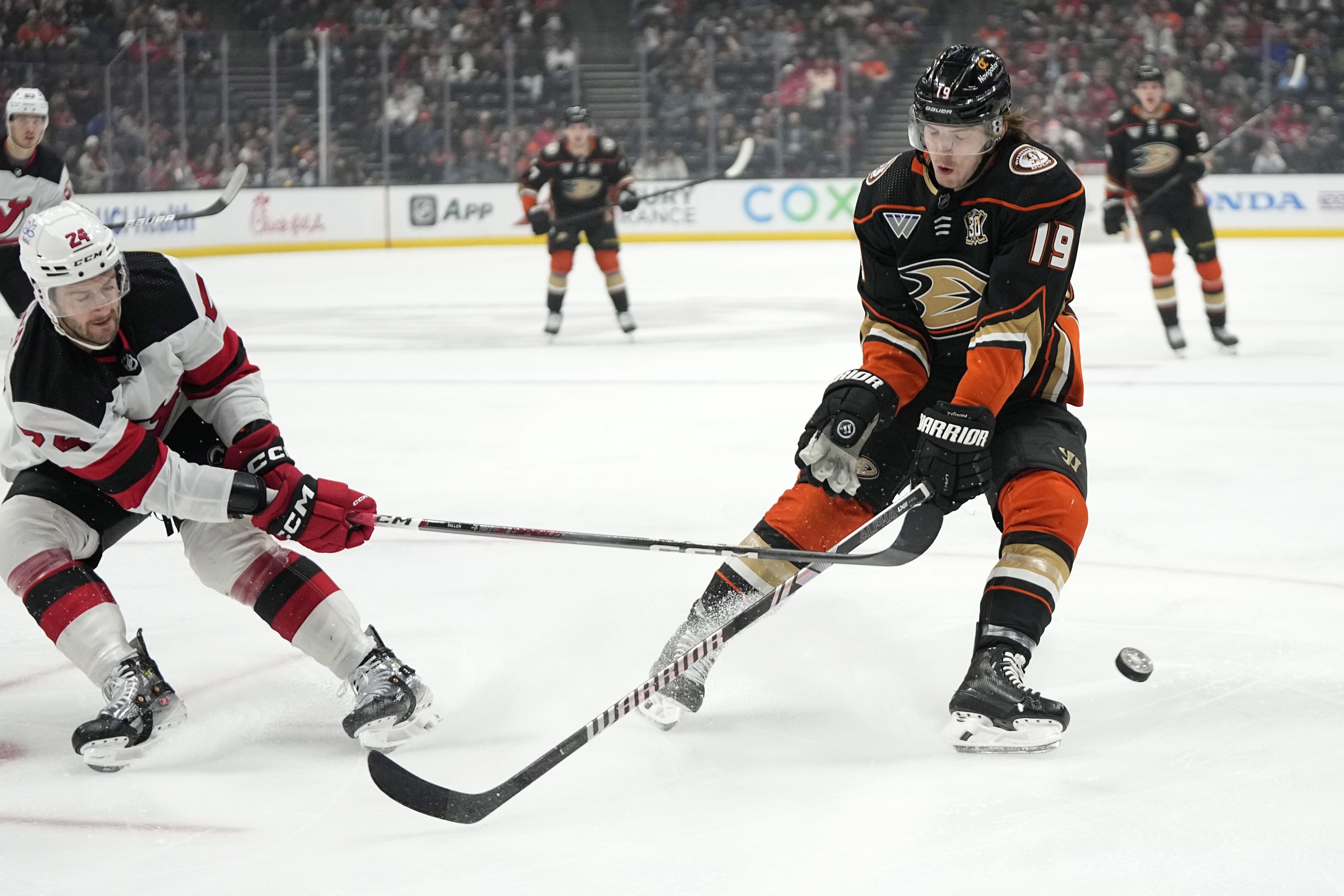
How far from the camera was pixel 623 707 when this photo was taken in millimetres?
2072

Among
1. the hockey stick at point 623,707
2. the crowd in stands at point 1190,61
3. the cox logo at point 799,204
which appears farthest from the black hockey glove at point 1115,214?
the crowd in stands at point 1190,61

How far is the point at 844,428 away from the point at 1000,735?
53 cm

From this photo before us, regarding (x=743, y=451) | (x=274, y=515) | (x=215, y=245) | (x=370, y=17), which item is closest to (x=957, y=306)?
(x=274, y=515)

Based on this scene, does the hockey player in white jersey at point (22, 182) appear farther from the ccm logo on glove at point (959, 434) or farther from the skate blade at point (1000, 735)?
the skate blade at point (1000, 735)

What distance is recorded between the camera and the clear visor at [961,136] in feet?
7.18

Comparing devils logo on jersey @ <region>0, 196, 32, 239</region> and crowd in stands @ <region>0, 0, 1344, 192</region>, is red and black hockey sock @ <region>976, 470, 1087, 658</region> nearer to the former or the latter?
devils logo on jersey @ <region>0, 196, 32, 239</region>

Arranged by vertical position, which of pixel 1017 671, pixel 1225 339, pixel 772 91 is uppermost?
pixel 772 91

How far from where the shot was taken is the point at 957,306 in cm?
236

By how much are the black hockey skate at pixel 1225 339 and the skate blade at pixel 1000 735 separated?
4.67 metres

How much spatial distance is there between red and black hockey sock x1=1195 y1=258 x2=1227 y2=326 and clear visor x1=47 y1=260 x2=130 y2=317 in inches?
206

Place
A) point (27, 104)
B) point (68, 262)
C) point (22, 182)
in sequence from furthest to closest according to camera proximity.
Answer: point (22, 182)
point (27, 104)
point (68, 262)

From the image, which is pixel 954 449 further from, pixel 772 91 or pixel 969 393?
pixel 772 91

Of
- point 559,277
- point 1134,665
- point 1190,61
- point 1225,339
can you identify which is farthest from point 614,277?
point 1190,61

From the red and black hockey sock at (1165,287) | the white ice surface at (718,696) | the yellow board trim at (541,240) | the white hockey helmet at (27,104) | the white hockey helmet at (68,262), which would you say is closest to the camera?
the white ice surface at (718,696)
